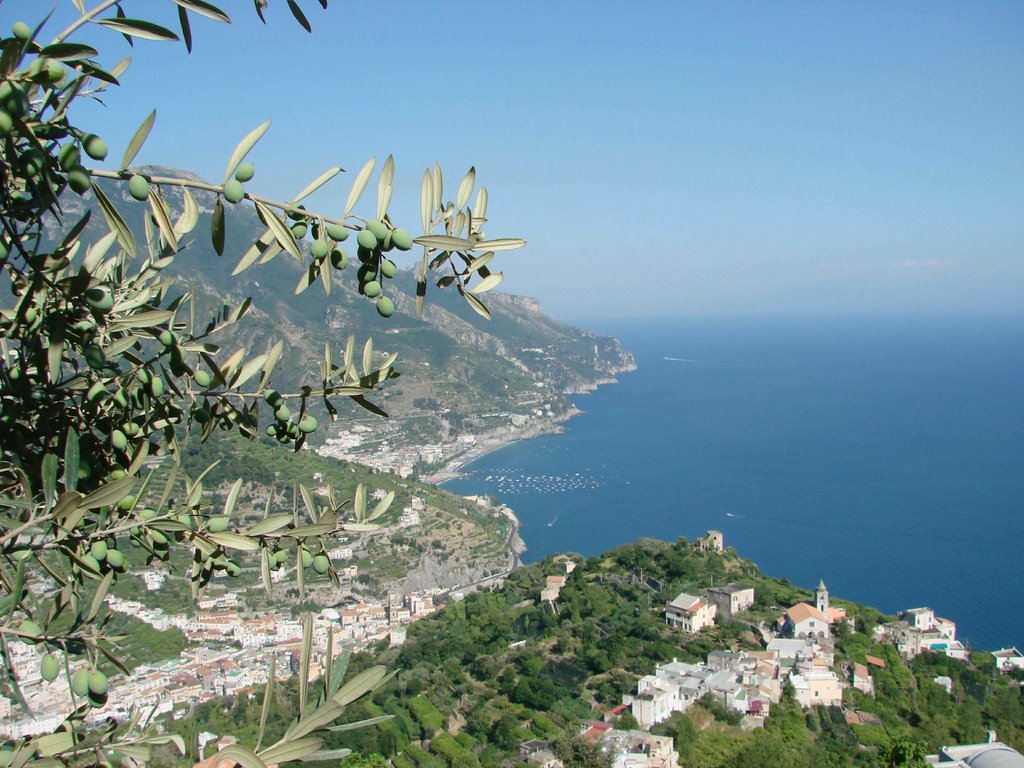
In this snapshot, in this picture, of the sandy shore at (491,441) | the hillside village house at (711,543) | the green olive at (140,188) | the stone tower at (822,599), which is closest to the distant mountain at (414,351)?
the sandy shore at (491,441)

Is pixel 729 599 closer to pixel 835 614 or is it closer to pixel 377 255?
pixel 835 614

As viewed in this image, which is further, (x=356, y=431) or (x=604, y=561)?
(x=356, y=431)

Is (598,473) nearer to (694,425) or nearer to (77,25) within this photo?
(694,425)

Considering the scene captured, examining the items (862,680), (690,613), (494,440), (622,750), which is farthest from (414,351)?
(622,750)

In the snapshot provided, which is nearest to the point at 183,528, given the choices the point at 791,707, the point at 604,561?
the point at 791,707

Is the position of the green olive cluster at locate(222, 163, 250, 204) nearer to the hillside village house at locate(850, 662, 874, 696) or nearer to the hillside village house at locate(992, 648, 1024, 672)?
the hillside village house at locate(850, 662, 874, 696)

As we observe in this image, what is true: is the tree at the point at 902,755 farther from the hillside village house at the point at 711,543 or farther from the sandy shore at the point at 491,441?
the sandy shore at the point at 491,441

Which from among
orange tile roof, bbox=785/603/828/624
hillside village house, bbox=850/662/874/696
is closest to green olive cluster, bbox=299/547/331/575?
hillside village house, bbox=850/662/874/696

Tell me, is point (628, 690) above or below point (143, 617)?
above
